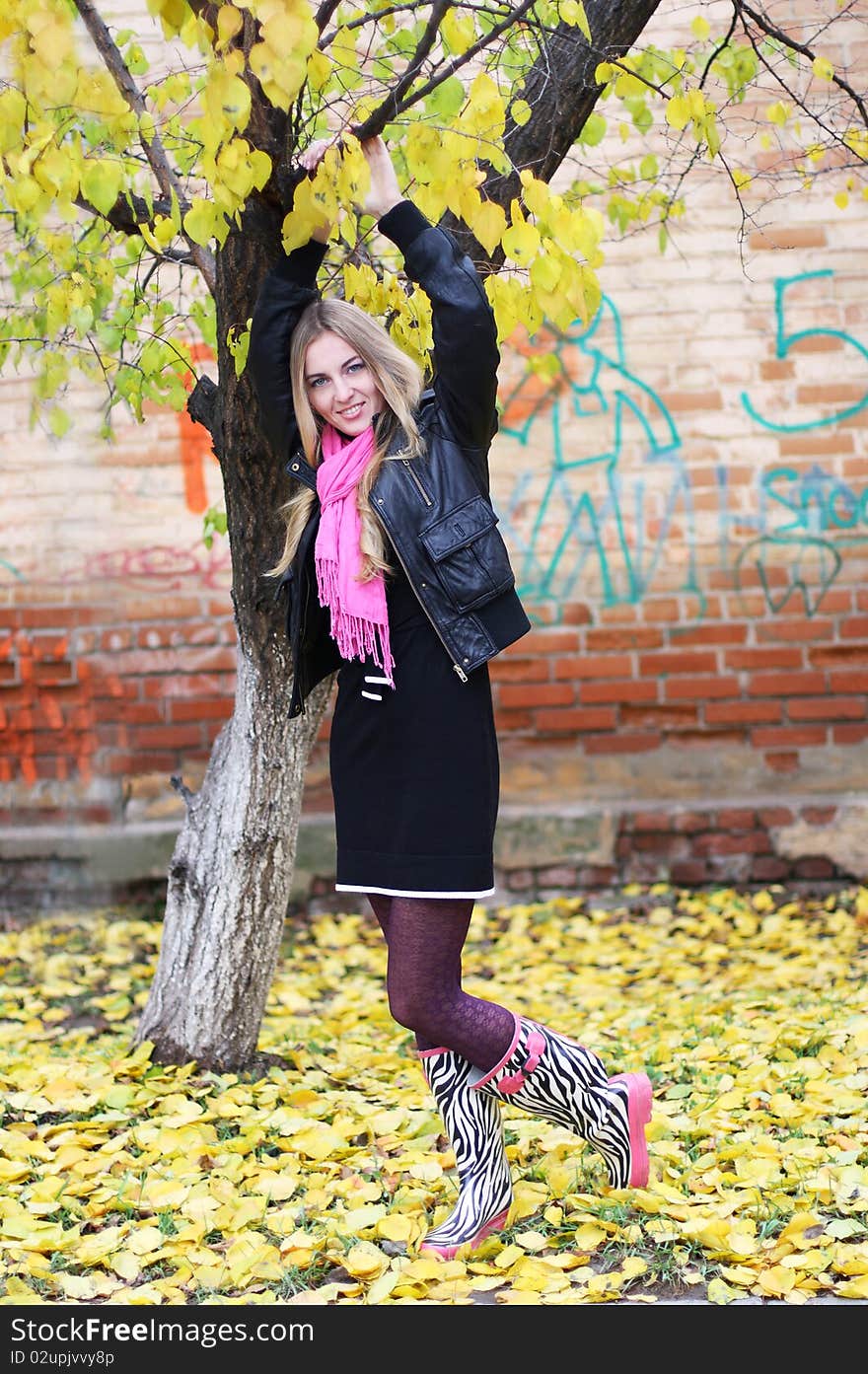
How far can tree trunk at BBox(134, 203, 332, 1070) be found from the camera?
3.40 meters

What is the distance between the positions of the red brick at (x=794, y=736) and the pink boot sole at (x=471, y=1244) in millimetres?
3074

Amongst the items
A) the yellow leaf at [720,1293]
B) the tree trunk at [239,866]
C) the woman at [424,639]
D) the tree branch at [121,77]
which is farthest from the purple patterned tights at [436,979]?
the tree branch at [121,77]

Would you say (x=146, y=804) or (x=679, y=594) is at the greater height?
(x=679, y=594)

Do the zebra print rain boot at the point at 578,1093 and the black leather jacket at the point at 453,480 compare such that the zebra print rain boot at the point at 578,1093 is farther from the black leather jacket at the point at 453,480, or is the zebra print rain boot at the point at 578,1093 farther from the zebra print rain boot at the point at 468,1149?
the black leather jacket at the point at 453,480

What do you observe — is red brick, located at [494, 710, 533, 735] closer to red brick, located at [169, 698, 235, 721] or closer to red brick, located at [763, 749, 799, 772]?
red brick, located at [763, 749, 799, 772]

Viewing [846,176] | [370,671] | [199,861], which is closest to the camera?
[370,671]

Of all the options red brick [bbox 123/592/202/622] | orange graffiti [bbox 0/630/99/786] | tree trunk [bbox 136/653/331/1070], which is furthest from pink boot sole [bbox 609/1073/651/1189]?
orange graffiti [bbox 0/630/99/786]

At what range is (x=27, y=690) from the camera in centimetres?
537

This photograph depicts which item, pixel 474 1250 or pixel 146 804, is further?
pixel 146 804

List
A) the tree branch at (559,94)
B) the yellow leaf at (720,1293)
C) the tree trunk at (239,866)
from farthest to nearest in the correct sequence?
the tree trunk at (239,866) → the tree branch at (559,94) → the yellow leaf at (720,1293)

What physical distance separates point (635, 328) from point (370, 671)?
327 centimetres

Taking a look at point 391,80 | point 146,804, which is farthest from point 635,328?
point 146,804

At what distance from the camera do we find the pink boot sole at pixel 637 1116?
2.56m
